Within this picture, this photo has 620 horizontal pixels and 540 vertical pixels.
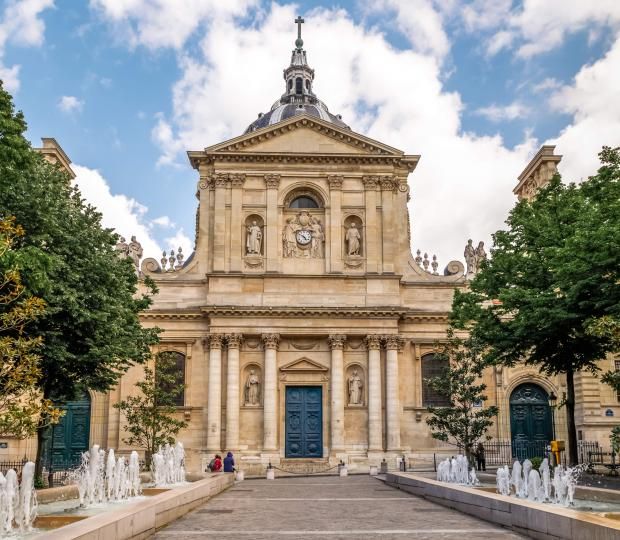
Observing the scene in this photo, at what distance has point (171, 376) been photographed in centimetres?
3441

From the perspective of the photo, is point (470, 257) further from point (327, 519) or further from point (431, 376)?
point (327, 519)

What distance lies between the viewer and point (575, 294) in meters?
22.8

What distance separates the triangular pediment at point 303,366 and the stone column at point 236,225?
555 cm

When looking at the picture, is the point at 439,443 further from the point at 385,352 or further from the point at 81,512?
the point at 81,512

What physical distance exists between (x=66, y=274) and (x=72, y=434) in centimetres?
2058

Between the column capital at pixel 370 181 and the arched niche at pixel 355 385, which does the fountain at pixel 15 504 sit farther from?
the column capital at pixel 370 181

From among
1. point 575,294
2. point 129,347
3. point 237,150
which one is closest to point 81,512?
point 129,347

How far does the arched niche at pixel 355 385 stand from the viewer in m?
40.4

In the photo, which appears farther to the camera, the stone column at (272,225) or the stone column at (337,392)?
the stone column at (272,225)

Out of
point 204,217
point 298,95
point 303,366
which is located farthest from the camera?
point 298,95

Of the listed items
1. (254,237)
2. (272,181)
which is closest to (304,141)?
(272,181)

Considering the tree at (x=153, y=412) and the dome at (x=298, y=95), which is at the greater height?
the dome at (x=298, y=95)

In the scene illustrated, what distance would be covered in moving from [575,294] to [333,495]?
9181 millimetres

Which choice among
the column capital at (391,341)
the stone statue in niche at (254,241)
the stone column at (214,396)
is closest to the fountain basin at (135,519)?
the stone column at (214,396)
